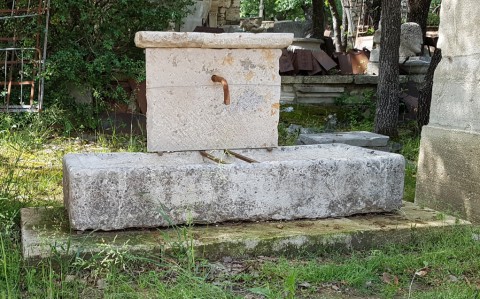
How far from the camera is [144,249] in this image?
3.29 metres

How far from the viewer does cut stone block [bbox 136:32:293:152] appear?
3.97m

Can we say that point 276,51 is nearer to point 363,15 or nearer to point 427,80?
point 427,80

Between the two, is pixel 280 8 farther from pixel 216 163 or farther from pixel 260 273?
pixel 260 273

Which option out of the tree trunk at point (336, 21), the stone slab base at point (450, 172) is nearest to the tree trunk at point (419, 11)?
the tree trunk at point (336, 21)

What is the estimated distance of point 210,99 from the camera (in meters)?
4.13

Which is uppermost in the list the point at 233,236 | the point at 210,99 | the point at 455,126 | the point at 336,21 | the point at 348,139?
the point at 336,21

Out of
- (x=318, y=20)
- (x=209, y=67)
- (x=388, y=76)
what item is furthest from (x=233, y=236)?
(x=318, y=20)

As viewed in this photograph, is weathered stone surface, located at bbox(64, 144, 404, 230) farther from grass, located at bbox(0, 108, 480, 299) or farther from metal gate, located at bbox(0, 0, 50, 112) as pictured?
metal gate, located at bbox(0, 0, 50, 112)

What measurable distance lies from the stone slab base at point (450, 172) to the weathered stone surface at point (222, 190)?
2.03ft

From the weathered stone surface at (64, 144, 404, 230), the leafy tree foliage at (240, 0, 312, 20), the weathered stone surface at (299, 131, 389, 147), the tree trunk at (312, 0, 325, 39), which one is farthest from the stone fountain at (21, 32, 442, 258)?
the leafy tree foliage at (240, 0, 312, 20)

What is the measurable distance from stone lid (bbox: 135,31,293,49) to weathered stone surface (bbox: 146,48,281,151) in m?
0.05

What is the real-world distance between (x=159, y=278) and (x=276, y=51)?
183cm

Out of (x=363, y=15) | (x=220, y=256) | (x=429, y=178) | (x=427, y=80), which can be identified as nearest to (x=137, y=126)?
(x=427, y=80)

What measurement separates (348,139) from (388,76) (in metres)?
1.82
